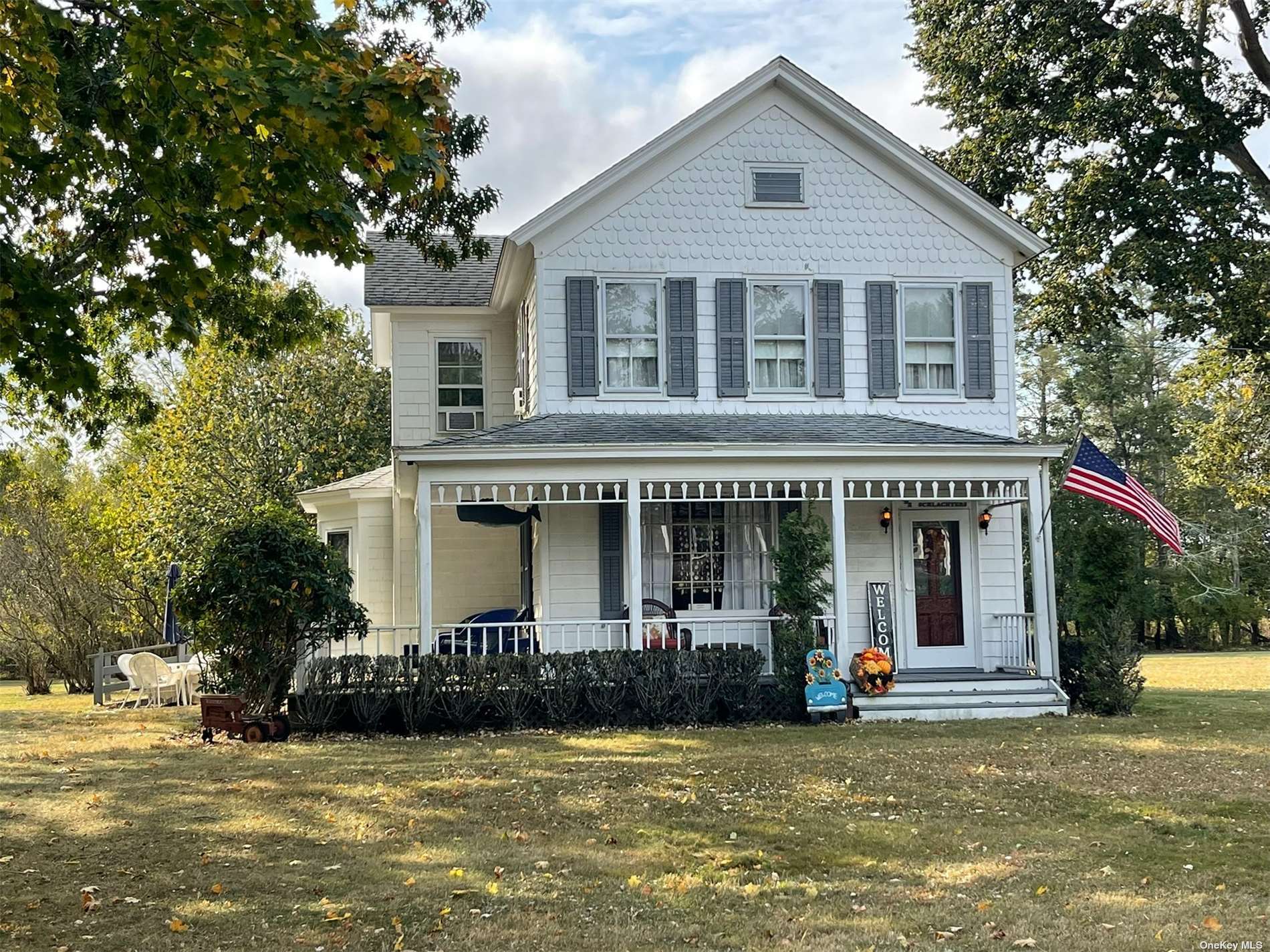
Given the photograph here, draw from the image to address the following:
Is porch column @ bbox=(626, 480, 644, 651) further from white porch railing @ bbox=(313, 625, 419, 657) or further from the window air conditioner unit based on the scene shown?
the window air conditioner unit

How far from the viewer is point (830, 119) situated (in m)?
17.4

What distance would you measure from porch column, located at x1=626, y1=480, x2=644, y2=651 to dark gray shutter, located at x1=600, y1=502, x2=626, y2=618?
3.88 feet

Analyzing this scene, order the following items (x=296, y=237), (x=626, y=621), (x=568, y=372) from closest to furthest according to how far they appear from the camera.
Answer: (x=296, y=237) < (x=626, y=621) < (x=568, y=372)

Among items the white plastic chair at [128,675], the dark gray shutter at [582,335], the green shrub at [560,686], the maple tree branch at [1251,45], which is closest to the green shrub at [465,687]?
the green shrub at [560,686]

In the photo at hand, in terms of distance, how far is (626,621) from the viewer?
49.8 feet

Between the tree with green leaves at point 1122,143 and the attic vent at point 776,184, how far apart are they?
671 centimetres

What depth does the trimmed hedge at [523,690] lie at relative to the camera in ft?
46.5

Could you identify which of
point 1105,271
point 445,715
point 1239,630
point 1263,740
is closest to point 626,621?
point 445,715

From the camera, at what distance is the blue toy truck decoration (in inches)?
582

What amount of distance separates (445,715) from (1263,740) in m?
9.16

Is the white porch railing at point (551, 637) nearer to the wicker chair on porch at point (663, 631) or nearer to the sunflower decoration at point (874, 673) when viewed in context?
the wicker chair on porch at point (663, 631)

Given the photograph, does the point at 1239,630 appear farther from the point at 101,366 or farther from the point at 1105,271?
the point at 101,366

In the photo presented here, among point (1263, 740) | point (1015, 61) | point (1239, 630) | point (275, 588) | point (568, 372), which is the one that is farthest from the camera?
point (1239, 630)

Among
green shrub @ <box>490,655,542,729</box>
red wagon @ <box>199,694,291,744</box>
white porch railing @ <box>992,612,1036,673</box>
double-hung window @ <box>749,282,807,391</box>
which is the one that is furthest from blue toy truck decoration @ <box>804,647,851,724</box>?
red wagon @ <box>199,694,291,744</box>
